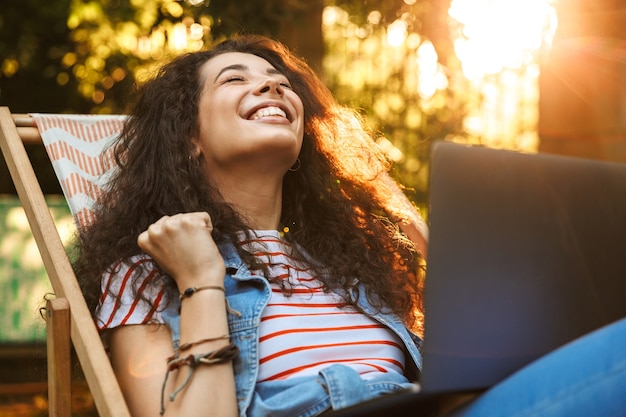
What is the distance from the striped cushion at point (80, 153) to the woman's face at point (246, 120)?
14.9 inches

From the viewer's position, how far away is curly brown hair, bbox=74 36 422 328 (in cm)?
210

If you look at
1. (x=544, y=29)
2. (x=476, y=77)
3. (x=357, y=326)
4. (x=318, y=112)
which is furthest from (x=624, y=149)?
(x=476, y=77)

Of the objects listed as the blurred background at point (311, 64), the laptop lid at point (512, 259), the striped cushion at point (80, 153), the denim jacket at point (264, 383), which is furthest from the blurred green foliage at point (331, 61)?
the laptop lid at point (512, 259)

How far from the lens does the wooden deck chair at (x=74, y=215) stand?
5.84 ft

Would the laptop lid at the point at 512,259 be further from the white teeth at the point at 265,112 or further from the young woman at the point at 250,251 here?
the white teeth at the point at 265,112

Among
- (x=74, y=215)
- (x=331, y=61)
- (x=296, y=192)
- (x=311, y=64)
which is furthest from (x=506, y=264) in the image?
(x=331, y=61)

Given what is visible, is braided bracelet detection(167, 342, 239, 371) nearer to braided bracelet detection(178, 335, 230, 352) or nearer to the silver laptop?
braided bracelet detection(178, 335, 230, 352)

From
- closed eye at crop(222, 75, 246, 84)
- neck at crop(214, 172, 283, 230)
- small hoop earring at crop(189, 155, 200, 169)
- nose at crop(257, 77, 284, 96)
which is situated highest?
closed eye at crop(222, 75, 246, 84)

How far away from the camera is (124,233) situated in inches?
79.5

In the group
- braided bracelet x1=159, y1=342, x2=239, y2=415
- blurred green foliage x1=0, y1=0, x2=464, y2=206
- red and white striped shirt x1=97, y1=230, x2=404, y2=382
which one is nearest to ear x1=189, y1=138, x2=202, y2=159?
red and white striped shirt x1=97, y1=230, x2=404, y2=382

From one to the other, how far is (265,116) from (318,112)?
41 centimetres

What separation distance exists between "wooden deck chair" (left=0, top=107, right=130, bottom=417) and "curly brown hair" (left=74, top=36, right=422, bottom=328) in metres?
0.08

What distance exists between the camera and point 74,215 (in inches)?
91.1

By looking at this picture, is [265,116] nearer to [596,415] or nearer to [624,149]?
[596,415]
